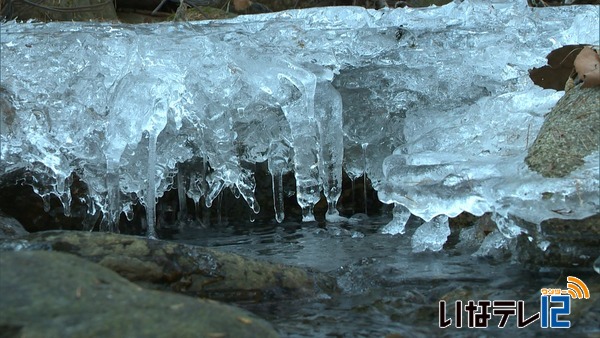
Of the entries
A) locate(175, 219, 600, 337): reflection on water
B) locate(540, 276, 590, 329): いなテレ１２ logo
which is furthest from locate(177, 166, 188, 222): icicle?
locate(540, 276, 590, 329): いなテレ１２ logo

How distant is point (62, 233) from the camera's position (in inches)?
130

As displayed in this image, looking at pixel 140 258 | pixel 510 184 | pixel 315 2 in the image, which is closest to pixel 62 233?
pixel 140 258

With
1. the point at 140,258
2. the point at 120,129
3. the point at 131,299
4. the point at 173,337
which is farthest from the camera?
the point at 120,129

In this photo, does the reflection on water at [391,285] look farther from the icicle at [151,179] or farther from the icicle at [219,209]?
the icicle at [219,209]

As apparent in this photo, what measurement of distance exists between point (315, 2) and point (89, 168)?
434 centimetres

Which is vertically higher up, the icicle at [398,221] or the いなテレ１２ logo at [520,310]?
the icicle at [398,221]

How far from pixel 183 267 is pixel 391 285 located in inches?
33.4

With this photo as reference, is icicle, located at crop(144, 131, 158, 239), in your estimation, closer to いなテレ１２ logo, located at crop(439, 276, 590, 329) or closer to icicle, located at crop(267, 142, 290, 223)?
icicle, located at crop(267, 142, 290, 223)

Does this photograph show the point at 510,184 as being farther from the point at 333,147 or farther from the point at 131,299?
the point at 131,299

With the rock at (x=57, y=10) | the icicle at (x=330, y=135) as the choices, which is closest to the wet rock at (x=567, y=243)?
the icicle at (x=330, y=135)

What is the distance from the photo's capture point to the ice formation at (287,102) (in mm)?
4594

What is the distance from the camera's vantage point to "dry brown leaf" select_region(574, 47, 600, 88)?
4.05m

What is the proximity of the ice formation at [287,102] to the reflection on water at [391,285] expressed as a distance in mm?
235

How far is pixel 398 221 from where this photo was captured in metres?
4.59
